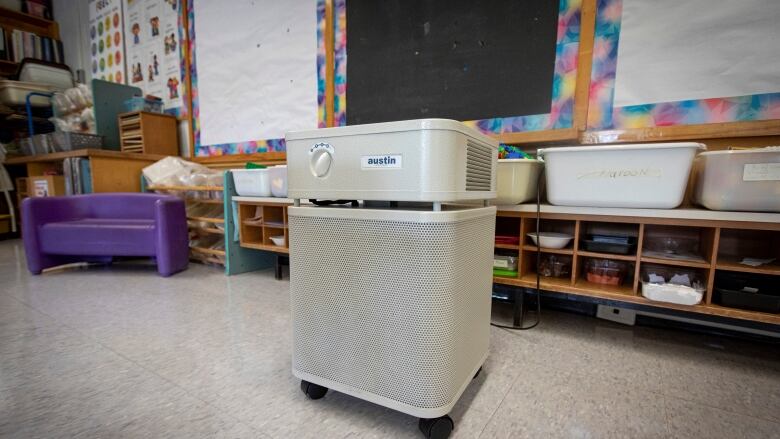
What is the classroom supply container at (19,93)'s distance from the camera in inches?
121

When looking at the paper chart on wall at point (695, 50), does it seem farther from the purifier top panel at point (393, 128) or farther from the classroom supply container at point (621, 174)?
the purifier top panel at point (393, 128)

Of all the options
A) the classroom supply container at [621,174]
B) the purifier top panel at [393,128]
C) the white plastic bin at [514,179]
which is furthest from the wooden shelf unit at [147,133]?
the classroom supply container at [621,174]

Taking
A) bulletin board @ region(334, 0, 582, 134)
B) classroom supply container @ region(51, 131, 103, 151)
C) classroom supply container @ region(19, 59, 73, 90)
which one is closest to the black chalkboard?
bulletin board @ region(334, 0, 582, 134)

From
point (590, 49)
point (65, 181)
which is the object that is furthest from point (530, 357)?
point (65, 181)

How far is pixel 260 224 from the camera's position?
1.96 meters

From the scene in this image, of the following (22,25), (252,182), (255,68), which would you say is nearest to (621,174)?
(252,182)

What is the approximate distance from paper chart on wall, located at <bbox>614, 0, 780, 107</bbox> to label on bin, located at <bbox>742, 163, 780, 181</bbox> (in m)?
0.43

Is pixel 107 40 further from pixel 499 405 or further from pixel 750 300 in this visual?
pixel 750 300

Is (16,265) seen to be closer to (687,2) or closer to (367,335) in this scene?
(367,335)

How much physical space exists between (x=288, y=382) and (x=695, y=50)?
174cm

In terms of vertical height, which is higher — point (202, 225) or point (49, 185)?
point (49, 185)

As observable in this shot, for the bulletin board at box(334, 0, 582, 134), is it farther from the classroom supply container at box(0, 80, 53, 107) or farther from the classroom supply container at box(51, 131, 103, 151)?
the classroom supply container at box(0, 80, 53, 107)

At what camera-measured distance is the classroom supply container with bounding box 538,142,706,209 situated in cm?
96

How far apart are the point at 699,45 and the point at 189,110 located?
10.5 feet
